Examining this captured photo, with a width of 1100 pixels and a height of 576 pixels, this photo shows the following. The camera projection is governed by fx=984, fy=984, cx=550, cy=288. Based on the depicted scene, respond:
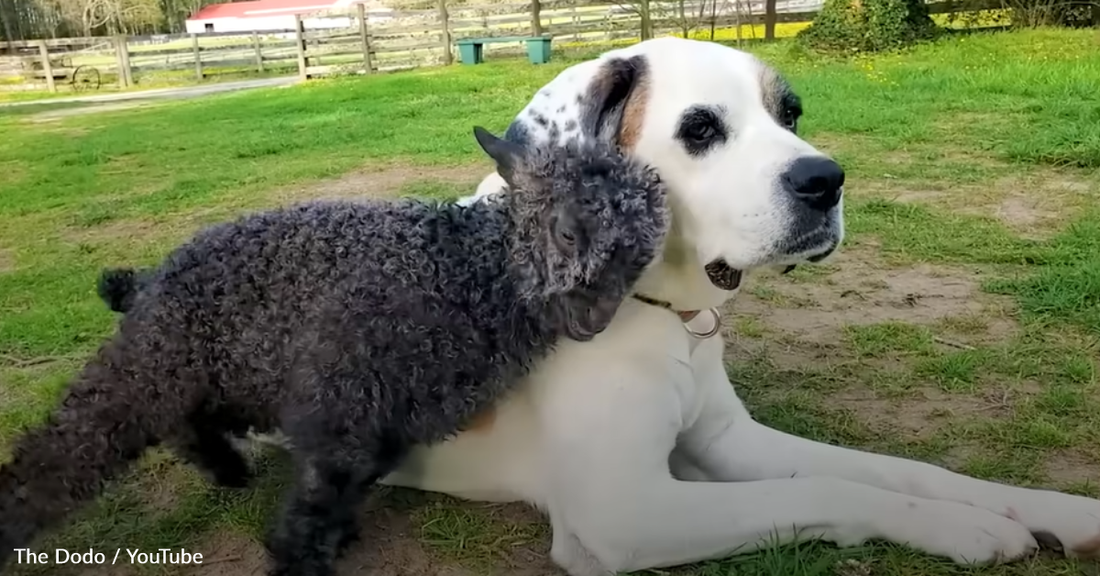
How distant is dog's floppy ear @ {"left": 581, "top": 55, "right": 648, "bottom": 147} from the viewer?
241 centimetres

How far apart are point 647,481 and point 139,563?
4.19 feet

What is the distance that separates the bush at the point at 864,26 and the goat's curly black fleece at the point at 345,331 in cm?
1305

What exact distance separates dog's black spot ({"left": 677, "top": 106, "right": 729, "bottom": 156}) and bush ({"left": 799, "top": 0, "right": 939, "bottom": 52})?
42.1 feet

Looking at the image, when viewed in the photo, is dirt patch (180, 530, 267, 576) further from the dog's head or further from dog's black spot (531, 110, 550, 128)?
dog's black spot (531, 110, 550, 128)

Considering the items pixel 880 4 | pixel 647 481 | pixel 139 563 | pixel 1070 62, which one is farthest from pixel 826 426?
pixel 880 4

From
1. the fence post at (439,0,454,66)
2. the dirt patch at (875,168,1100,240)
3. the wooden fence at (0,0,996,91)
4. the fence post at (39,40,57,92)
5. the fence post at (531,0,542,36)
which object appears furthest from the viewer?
the fence post at (39,40,57,92)

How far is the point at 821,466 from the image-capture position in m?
2.57

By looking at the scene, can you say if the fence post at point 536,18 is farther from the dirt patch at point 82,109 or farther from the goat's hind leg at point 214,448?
the goat's hind leg at point 214,448

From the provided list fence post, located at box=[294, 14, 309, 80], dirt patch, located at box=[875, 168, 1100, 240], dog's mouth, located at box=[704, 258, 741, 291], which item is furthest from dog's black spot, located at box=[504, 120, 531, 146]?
fence post, located at box=[294, 14, 309, 80]

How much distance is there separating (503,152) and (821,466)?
3.85 ft

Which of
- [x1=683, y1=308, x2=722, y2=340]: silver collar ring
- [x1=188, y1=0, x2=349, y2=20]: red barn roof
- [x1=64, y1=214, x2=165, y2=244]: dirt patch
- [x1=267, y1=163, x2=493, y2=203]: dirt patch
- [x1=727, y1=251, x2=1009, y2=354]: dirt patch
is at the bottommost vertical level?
[x1=727, y1=251, x2=1009, y2=354]: dirt patch

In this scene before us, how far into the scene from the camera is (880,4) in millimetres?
14141

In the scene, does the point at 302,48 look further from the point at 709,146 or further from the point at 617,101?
the point at 709,146

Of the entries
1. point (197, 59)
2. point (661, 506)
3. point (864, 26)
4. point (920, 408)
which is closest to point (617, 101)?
point (661, 506)
